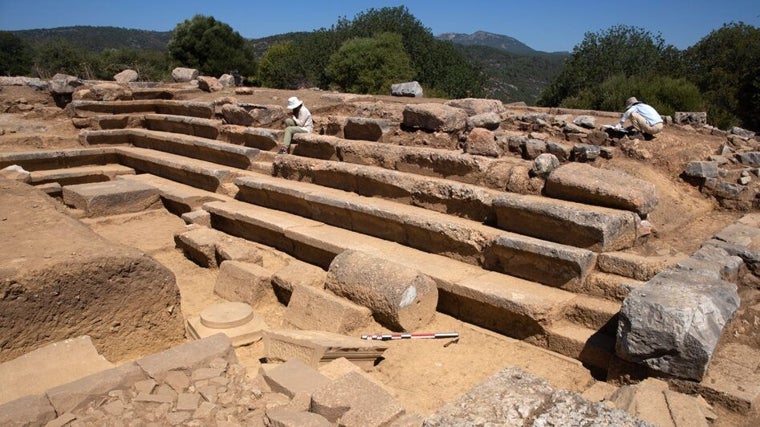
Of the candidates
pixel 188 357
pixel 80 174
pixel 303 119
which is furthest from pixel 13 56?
pixel 188 357

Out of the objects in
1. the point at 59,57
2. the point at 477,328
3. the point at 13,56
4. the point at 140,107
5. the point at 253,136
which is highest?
the point at 59,57

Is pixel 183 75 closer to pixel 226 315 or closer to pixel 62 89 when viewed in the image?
pixel 62 89

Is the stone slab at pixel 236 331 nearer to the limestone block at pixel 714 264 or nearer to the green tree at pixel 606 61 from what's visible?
the limestone block at pixel 714 264

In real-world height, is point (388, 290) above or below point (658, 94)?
below

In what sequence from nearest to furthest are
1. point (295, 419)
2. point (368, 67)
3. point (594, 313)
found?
1. point (295, 419)
2. point (594, 313)
3. point (368, 67)

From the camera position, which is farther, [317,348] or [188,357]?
[317,348]

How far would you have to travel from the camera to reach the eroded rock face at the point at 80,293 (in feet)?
11.4

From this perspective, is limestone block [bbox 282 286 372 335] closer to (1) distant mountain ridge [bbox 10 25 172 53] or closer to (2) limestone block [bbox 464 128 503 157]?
(2) limestone block [bbox 464 128 503 157]

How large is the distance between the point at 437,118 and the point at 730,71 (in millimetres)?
22483

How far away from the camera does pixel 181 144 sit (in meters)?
10.0

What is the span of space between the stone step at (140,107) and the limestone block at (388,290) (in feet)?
22.5

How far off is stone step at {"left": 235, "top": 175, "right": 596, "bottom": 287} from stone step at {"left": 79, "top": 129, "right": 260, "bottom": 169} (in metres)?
1.33

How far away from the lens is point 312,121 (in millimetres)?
9070

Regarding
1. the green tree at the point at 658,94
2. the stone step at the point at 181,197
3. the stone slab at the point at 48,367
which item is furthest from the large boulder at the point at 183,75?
the stone slab at the point at 48,367
